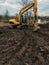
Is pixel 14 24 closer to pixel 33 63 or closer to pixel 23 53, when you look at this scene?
pixel 23 53

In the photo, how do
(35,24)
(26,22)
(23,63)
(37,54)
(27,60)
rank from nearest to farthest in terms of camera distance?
(23,63), (27,60), (37,54), (35,24), (26,22)

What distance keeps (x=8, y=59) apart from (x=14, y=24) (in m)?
19.7

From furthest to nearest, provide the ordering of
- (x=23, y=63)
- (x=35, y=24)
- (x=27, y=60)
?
(x=35, y=24)
(x=27, y=60)
(x=23, y=63)

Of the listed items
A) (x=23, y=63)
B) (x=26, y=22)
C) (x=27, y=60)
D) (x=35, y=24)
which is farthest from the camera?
(x=26, y=22)

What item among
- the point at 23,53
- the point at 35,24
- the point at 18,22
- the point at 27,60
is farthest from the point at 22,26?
the point at 27,60

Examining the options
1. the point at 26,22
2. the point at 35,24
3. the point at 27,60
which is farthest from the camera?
the point at 26,22

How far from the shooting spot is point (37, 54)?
13031 millimetres

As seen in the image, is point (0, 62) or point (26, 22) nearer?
point (0, 62)

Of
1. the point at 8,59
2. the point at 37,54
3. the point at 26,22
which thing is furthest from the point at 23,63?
the point at 26,22

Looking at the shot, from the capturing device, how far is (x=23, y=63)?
10648 mm

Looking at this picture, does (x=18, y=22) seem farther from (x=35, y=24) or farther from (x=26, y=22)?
(x=35, y=24)

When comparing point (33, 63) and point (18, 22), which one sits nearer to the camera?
point (33, 63)

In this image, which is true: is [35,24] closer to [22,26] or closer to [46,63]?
[22,26]

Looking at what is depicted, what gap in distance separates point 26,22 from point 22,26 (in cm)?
109
